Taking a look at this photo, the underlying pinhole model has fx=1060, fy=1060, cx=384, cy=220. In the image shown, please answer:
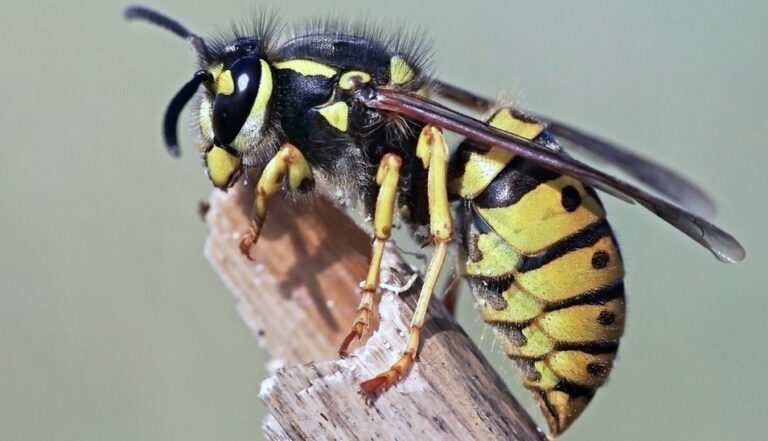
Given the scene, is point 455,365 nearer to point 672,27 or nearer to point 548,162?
point 548,162

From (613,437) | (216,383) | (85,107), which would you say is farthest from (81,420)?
(613,437)

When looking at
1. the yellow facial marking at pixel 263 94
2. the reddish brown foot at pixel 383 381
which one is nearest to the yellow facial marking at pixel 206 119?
the yellow facial marking at pixel 263 94

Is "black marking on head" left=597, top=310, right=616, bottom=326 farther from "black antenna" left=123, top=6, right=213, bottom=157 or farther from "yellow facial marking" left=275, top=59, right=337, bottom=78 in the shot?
"black antenna" left=123, top=6, right=213, bottom=157

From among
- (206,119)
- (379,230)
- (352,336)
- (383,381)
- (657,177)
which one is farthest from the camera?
(657,177)

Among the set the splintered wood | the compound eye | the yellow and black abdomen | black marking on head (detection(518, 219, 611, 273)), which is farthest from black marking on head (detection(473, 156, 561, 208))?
the compound eye

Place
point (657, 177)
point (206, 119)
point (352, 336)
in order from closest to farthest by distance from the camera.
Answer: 1. point (352, 336)
2. point (206, 119)
3. point (657, 177)

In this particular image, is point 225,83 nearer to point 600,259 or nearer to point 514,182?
point 514,182

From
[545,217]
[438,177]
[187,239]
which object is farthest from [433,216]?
[187,239]
